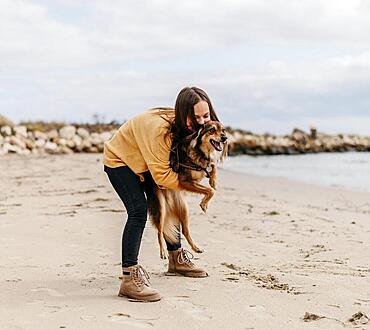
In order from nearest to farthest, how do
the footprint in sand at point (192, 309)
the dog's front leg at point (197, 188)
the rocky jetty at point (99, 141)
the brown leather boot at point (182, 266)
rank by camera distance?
the footprint in sand at point (192, 309) < the dog's front leg at point (197, 188) < the brown leather boot at point (182, 266) < the rocky jetty at point (99, 141)

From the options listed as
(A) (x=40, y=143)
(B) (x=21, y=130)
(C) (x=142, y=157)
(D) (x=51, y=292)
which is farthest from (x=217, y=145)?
(B) (x=21, y=130)

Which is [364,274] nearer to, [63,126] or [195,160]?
[195,160]

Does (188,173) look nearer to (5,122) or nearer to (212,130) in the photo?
(212,130)

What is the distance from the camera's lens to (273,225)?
963 centimetres

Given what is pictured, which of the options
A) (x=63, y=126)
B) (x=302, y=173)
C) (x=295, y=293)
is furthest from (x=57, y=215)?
(x=63, y=126)

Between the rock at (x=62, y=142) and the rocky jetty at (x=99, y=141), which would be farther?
the rock at (x=62, y=142)

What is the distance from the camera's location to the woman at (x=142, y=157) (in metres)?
5.31

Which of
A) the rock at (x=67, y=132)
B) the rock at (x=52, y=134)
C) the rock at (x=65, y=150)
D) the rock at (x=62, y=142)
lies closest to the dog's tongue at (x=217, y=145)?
the rock at (x=65, y=150)

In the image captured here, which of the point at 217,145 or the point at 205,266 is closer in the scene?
the point at 217,145

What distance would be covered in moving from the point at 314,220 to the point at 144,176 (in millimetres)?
4978

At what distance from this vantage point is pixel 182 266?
6227mm

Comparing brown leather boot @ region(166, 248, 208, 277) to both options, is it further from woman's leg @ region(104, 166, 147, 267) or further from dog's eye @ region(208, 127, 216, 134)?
dog's eye @ region(208, 127, 216, 134)

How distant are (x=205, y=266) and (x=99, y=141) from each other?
2608 centimetres

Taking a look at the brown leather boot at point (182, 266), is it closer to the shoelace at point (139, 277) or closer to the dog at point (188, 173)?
the dog at point (188, 173)
